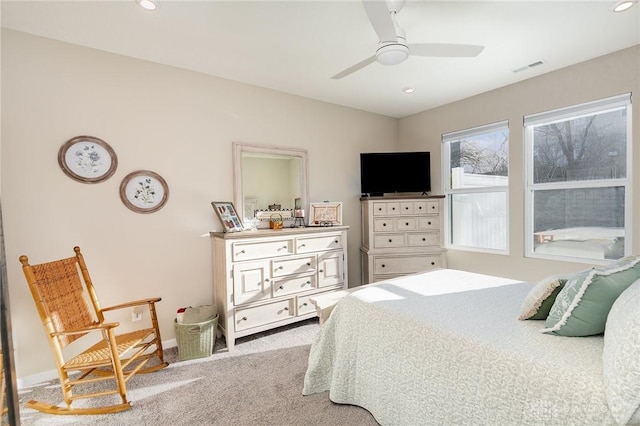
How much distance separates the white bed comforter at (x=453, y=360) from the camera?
1064 millimetres

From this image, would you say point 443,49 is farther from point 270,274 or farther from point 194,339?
point 194,339

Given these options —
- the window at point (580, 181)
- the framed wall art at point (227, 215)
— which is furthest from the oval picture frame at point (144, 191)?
the window at point (580, 181)

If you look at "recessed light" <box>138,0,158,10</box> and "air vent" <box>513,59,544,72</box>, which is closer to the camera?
"recessed light" <box>138,0,158,10</box>

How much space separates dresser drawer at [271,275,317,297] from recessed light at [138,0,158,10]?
2.29 metres

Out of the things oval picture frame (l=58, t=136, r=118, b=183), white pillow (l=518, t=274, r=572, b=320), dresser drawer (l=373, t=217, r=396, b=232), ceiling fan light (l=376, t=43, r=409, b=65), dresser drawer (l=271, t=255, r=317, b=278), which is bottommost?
dresser drawer (l=271, t=255, r=317, b=278)

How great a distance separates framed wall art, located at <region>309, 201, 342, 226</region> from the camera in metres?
3.57

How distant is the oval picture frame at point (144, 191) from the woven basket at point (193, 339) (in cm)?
105

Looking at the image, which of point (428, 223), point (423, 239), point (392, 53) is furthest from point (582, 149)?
point (392, 53)

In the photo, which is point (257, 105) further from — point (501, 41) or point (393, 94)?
point (501, 41)

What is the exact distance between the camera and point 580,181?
2984 mm

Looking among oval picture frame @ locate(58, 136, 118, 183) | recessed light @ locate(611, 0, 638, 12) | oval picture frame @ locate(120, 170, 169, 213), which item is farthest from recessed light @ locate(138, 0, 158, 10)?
recessed light @ locate(611, 0, 638, 12)

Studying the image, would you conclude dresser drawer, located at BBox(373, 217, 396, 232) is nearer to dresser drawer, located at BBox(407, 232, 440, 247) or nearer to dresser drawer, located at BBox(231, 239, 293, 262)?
dresser drawer, located at BBox(407, 232, 440, 247)

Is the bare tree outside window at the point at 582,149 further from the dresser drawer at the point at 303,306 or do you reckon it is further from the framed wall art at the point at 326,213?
the dresser drawer at the point at 303,306

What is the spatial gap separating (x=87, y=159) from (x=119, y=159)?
217 mm
